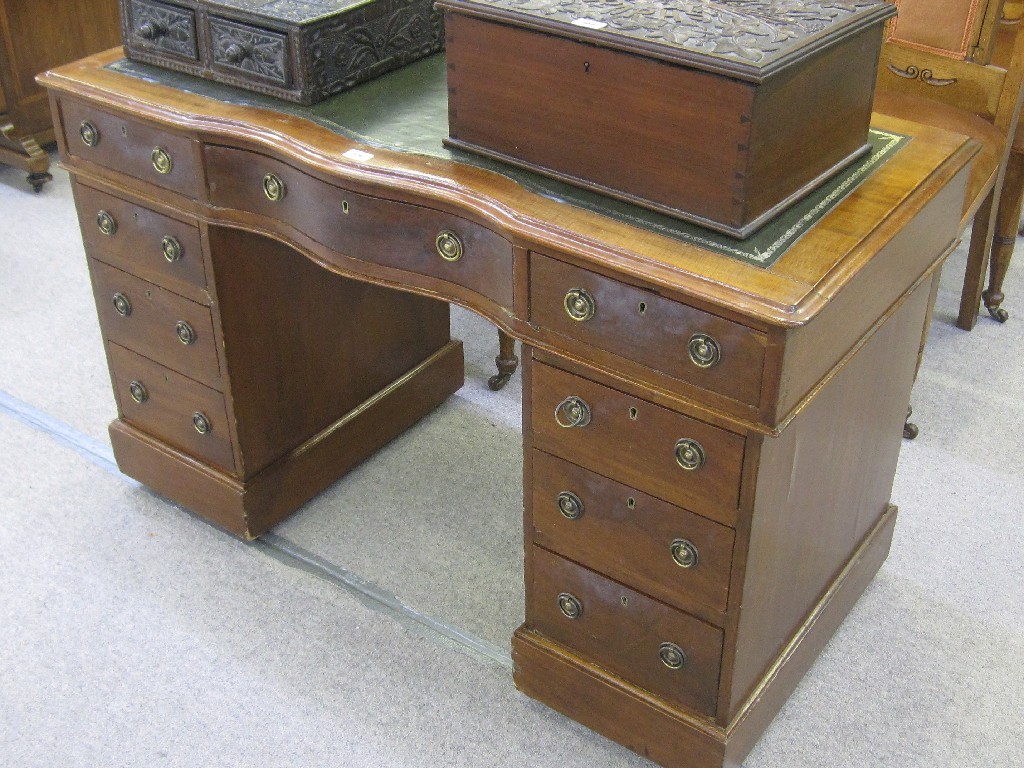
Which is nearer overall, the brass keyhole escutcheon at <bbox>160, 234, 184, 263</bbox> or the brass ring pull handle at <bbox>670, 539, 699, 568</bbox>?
the brass ring pull handle at <bbox>670, 539, 699, 568</bbox>

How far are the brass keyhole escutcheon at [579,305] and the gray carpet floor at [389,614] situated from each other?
768 mm

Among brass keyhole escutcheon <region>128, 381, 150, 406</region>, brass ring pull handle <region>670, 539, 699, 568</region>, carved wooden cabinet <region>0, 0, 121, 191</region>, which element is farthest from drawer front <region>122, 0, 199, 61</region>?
carved wooden cabinet <region>0, 0, 121, 191</region>

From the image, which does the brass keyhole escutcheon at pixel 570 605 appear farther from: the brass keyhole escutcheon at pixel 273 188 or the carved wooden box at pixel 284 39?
the carved wooden box at pixel 284 39

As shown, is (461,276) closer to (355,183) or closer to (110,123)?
(355,183)

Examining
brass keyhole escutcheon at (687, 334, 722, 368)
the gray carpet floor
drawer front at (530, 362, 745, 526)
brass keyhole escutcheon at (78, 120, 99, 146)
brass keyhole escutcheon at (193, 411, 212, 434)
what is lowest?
the gray carpet floor

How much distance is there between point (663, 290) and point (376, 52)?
30.5 inches

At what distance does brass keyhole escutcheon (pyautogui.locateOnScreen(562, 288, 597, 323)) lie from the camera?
1.50m

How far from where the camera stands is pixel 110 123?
1955mm

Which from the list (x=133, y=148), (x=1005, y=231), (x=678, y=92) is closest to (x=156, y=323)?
(x=133, y=148)

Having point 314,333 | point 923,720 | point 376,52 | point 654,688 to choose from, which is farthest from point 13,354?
point 923,720

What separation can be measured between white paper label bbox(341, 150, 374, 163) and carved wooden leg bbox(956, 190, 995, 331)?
1.68 metres

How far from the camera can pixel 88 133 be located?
2.00m

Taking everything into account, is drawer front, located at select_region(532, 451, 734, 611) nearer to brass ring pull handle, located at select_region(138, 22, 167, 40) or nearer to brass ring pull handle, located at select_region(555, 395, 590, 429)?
brass ring pull handle, located at select_region(555, 395, 590, 429)

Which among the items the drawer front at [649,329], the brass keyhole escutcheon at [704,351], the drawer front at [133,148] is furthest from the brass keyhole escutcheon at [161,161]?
the brass keyhole escutcheon at [704,351]
